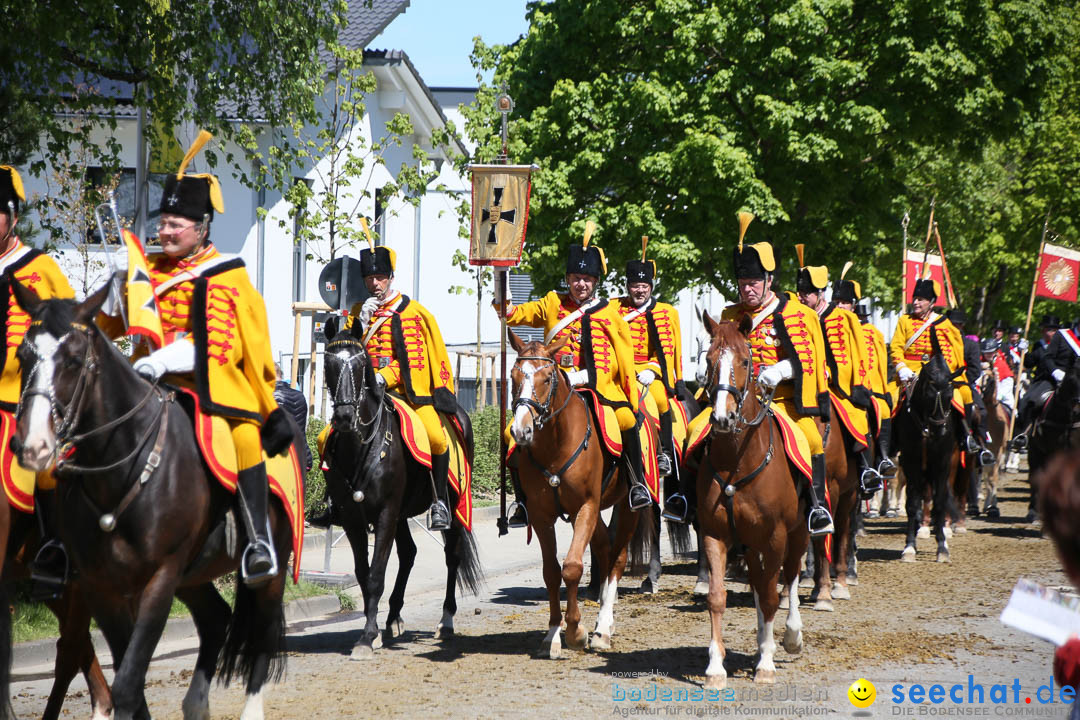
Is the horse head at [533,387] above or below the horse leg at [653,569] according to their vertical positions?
above

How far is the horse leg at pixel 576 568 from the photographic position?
8.95 m

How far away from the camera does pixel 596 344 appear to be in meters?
10.0

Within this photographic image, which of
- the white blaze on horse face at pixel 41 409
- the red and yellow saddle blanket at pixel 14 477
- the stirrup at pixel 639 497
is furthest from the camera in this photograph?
the stirrup at pixel 639 497

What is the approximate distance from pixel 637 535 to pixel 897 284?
2305 centimetres

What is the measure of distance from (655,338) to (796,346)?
306 cm

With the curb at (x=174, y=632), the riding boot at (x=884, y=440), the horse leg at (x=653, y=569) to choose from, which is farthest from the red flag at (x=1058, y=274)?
the curb at (x=174, y=632)

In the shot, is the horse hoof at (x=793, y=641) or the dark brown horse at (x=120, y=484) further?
the horse hoof at (x=793, y=641)

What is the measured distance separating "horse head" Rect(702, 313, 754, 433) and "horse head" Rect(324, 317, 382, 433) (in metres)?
2.80

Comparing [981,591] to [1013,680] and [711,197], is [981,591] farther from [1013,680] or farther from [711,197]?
[711,197]

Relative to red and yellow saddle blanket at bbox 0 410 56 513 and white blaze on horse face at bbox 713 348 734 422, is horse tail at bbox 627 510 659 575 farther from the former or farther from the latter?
red and yellow saddle blanket at bbox 0 410 56 513

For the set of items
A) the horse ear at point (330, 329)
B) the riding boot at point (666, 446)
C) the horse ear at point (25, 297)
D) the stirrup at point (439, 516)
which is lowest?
the stirrup at point (439, 516)

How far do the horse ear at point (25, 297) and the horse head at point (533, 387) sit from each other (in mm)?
3612

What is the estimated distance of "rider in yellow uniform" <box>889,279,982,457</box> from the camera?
15.5 metres

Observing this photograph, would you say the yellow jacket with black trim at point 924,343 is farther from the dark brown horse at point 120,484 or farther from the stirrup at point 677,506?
the dark brown horse at point 120,484
